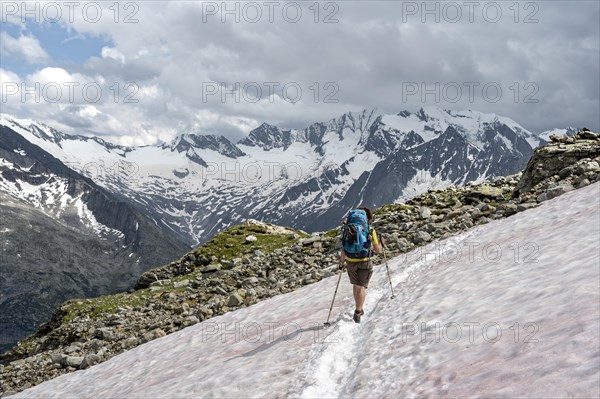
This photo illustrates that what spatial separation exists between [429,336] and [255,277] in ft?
58.4

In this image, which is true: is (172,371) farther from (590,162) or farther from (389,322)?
(590,162)

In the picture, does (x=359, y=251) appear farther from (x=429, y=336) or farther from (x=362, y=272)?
(x=429, y=336)

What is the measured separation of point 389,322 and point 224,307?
39.6ft

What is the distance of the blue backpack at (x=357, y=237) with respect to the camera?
635 inches

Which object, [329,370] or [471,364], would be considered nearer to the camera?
[471,364]

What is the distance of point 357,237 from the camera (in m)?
16.1

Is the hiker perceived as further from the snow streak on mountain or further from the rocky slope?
the rocky slope

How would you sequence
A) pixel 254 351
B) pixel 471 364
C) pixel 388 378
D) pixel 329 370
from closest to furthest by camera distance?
pixel 471 364, pixel 388 378, pixel 329 370, pixel 254 351

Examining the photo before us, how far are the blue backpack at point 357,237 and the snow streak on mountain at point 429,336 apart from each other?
2222 millimetres

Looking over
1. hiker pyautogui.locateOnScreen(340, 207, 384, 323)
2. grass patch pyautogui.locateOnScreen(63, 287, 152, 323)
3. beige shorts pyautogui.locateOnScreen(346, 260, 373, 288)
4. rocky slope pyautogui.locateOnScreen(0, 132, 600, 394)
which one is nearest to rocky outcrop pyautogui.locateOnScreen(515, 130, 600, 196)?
rocky slope pyautogui.locateOnScreen(0, 132, 600, 394)

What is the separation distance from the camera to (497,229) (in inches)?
854

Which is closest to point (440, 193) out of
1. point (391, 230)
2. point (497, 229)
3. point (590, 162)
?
point (391, 230)

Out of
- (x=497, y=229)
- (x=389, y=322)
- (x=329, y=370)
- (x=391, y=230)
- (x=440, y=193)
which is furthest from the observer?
(x=440, y=193)

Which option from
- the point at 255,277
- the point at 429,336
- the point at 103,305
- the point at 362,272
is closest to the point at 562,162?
the point at 362,272
